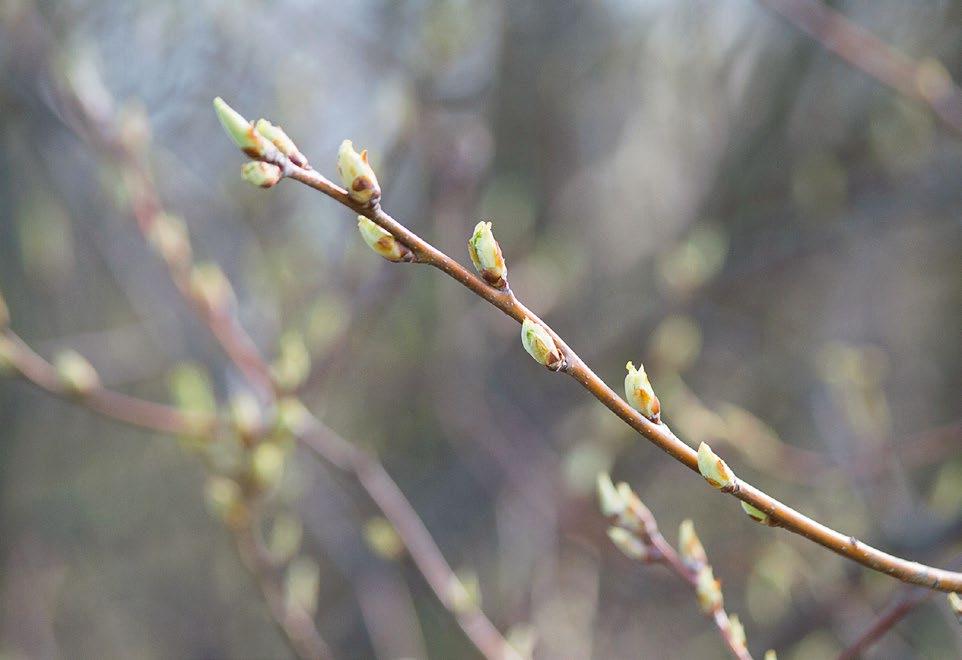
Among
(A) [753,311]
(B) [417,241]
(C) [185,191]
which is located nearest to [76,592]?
(C) [185,191]

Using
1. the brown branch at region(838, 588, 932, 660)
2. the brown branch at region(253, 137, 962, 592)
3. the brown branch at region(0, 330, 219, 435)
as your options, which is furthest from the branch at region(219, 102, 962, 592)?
the brown branch at region(0, 330, 219, 435)

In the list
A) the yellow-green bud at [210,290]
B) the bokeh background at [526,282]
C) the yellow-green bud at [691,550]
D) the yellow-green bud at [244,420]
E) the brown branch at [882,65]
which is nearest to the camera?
the yellow-green bud at [691,550]

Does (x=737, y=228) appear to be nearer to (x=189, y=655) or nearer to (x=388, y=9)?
(x=388, y=9)

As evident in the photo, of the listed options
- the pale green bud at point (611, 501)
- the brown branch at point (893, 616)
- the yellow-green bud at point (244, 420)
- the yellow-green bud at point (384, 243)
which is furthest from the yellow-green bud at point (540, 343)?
the yellow-green bud at point (244, 420)

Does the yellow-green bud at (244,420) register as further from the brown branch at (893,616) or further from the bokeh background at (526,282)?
the brown branch at (893,616)

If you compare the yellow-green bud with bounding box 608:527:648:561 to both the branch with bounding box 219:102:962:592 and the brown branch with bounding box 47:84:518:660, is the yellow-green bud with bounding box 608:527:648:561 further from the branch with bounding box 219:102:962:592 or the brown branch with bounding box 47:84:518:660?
the brown branch with bounding box 47:84:518:660
